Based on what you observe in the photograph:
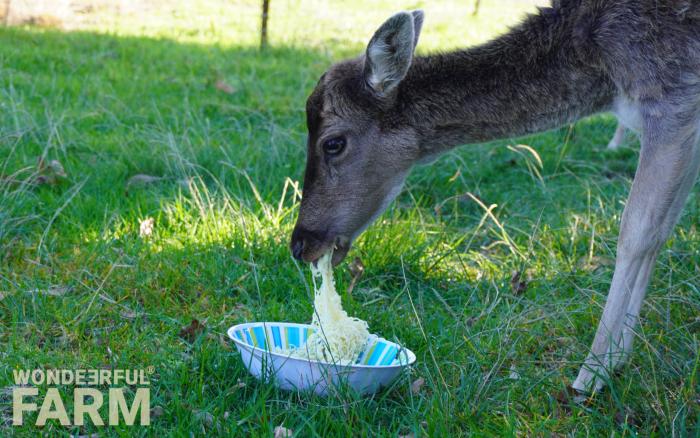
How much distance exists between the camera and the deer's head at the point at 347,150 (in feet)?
13.3

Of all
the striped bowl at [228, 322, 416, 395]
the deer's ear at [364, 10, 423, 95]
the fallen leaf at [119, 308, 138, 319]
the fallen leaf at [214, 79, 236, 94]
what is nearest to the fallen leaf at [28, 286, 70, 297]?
the fallen leaf at [119, 308, 138, 319]

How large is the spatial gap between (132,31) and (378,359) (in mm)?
8532

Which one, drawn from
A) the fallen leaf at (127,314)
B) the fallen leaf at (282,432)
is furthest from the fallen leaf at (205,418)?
the fallen leaf at (127,314)

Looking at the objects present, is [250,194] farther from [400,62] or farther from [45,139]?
[400,62]

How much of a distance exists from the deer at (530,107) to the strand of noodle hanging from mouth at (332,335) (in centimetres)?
36

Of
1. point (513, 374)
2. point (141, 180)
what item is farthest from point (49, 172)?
point (513, 374)

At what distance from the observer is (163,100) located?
777 cm

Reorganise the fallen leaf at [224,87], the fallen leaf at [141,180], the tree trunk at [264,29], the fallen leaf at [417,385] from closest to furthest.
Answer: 1. the fallen leaf at [417,385]
2. the fallen leaf at [141,180]
3. the fallen leaf at [224,87]
4. the tree trunk at [264,29]

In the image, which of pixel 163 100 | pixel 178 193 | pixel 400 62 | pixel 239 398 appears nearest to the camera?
pixel 239 398

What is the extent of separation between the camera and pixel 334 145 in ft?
13.3

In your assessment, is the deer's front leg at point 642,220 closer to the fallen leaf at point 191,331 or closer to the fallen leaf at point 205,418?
the fallen leaf at point 205,418

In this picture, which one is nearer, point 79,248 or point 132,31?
point 79,248

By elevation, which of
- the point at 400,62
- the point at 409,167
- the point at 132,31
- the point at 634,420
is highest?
the point at 400,62

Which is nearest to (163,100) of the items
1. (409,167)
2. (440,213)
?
(440,213)
